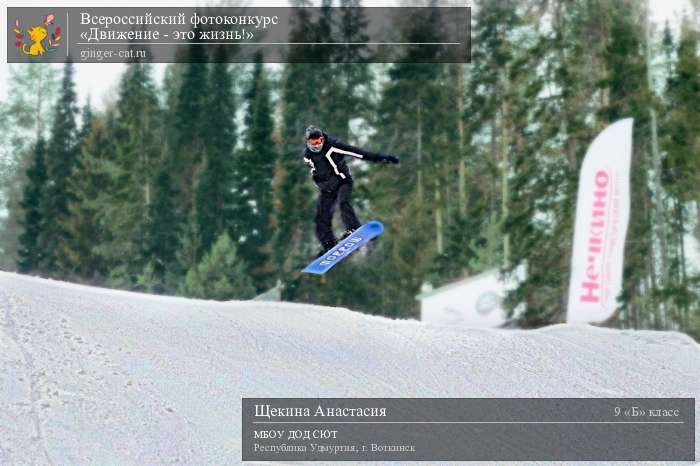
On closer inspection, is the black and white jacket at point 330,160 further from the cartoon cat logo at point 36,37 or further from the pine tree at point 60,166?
the pine tree at point 60,166

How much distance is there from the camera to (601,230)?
71.3 feet

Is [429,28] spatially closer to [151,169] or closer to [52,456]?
[151,169]

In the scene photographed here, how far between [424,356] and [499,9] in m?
14.1

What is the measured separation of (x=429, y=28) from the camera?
106ft

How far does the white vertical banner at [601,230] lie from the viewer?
2152 centimetres

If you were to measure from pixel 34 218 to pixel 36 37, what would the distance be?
1211 cm

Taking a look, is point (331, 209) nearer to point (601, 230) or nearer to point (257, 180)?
point (601, 230)

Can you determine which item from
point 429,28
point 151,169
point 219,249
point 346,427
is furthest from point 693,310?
point 151,169

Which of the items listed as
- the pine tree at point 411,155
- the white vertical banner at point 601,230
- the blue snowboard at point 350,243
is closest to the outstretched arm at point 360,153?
the blue snowboard at point 350,243

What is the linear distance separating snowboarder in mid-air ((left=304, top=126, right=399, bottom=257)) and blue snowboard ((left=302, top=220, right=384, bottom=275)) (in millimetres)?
79

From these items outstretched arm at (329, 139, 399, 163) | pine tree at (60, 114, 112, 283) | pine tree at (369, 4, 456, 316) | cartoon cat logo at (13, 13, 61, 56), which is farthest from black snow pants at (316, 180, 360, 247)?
pine tree at (60, 114, 112, 283)

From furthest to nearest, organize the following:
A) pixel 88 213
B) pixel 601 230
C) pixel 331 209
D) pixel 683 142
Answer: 1. pixel 88 213
2. pixel 683 142
3. pixel 601 230
4. pixel 331 209

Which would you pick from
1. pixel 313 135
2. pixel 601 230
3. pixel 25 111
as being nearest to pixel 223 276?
pixel 25 111

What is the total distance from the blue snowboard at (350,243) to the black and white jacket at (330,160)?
76 centimetres
